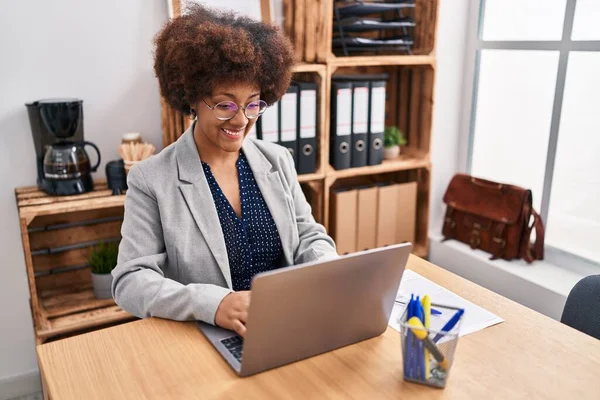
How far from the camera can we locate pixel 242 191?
1574 millimetres

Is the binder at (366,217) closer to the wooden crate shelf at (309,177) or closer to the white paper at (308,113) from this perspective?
Result: the wooden crate shelf at (309,177)

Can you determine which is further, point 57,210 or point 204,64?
point 57,210

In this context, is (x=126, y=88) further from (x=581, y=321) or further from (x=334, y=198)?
(x=581, y=321)

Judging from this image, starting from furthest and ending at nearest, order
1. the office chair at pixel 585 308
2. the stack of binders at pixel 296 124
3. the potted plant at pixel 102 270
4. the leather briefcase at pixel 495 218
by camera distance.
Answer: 1. the leather briefcase at pixel 495 218
2. the stack of binders at pixel 296 124
3. the potted plant at pixel 102 270
4. the office chair at pixel 585 308

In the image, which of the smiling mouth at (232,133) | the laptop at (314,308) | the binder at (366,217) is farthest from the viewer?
the binder at (366,217)

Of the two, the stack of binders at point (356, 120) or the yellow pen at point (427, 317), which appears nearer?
the yellow pen at point (427, 317)

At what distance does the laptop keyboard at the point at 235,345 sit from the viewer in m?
1.14

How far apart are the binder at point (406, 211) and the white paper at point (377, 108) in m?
0.32

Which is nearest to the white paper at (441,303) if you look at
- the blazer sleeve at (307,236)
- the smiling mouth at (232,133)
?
the blazer sleeve at (307,236)

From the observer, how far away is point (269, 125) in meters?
2.31

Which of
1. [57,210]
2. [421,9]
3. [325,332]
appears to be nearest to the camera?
[325,332]

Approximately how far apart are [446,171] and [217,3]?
1.50m

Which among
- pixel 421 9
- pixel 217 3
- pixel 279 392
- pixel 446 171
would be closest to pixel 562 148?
pixel 446 171

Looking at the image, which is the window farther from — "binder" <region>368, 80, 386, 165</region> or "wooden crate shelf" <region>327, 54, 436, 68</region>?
"binder" <region>368, 80, 386, 165</region>
